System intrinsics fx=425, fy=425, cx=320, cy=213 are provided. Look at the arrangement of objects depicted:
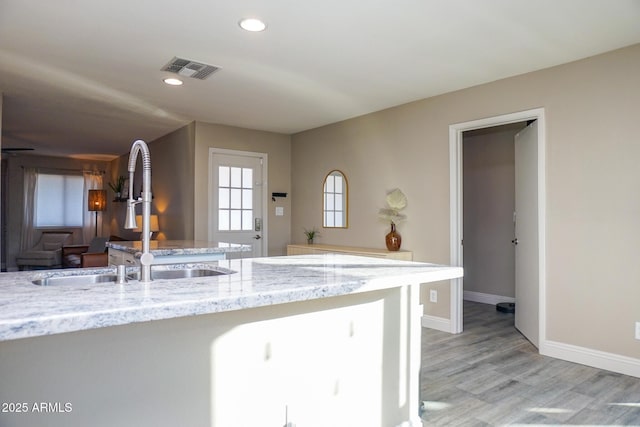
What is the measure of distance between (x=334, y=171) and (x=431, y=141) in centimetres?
153

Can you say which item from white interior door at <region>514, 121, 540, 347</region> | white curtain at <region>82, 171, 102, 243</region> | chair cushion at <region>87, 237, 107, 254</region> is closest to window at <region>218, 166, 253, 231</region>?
chair cushion at <region>87, 237, 107, 254</region>

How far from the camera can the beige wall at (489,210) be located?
541cm

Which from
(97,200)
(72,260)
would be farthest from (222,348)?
(97,200)

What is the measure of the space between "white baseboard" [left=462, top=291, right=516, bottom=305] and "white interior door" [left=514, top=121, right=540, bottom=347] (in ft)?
3.87

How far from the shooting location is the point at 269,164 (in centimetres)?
612

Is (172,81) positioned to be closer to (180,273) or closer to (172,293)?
(180,273)

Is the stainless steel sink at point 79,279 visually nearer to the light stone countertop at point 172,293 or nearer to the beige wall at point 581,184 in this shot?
the light stone countertop at point 172,293

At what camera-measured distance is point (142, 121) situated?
18.0 ft

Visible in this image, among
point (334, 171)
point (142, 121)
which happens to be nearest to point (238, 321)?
point (334, 171)

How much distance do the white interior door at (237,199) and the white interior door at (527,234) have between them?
3.36 metres

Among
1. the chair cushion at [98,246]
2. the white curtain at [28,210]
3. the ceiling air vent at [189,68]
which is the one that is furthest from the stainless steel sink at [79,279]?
the white curtain at [28,210]

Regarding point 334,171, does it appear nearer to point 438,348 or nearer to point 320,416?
point 438,348

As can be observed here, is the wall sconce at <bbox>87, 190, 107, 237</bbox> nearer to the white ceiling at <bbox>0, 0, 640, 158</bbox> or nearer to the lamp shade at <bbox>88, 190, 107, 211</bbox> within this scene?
the lamp shade at <bbox>88, 190, 107, 211</bbox>

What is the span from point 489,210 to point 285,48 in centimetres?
372
